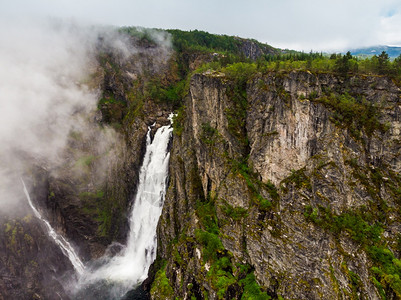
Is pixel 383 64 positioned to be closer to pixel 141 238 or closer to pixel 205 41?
pixel 141 238

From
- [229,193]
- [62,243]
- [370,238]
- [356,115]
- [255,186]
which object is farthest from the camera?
[62,243]

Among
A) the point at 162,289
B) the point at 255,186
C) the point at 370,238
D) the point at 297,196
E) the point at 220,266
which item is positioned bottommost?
the point at 162,289

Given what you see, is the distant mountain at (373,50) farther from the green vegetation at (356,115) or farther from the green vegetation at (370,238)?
the green vegetation at (370,238)

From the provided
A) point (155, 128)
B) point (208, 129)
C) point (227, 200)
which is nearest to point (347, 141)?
point (227, 200)

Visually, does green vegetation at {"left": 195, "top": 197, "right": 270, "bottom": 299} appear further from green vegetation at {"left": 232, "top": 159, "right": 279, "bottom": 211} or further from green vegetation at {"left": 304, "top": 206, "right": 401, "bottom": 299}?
green vegetation at {"left": 304, "top": 206, "right": 401, "bottom": 299}

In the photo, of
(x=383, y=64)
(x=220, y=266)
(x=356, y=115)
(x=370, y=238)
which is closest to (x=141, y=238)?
(x=220, y=266)

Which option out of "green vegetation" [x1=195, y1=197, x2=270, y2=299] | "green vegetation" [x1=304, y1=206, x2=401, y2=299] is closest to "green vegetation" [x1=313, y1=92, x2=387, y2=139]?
"green vegetation" [x1=304, y1=206, x2=401, y2=299]
